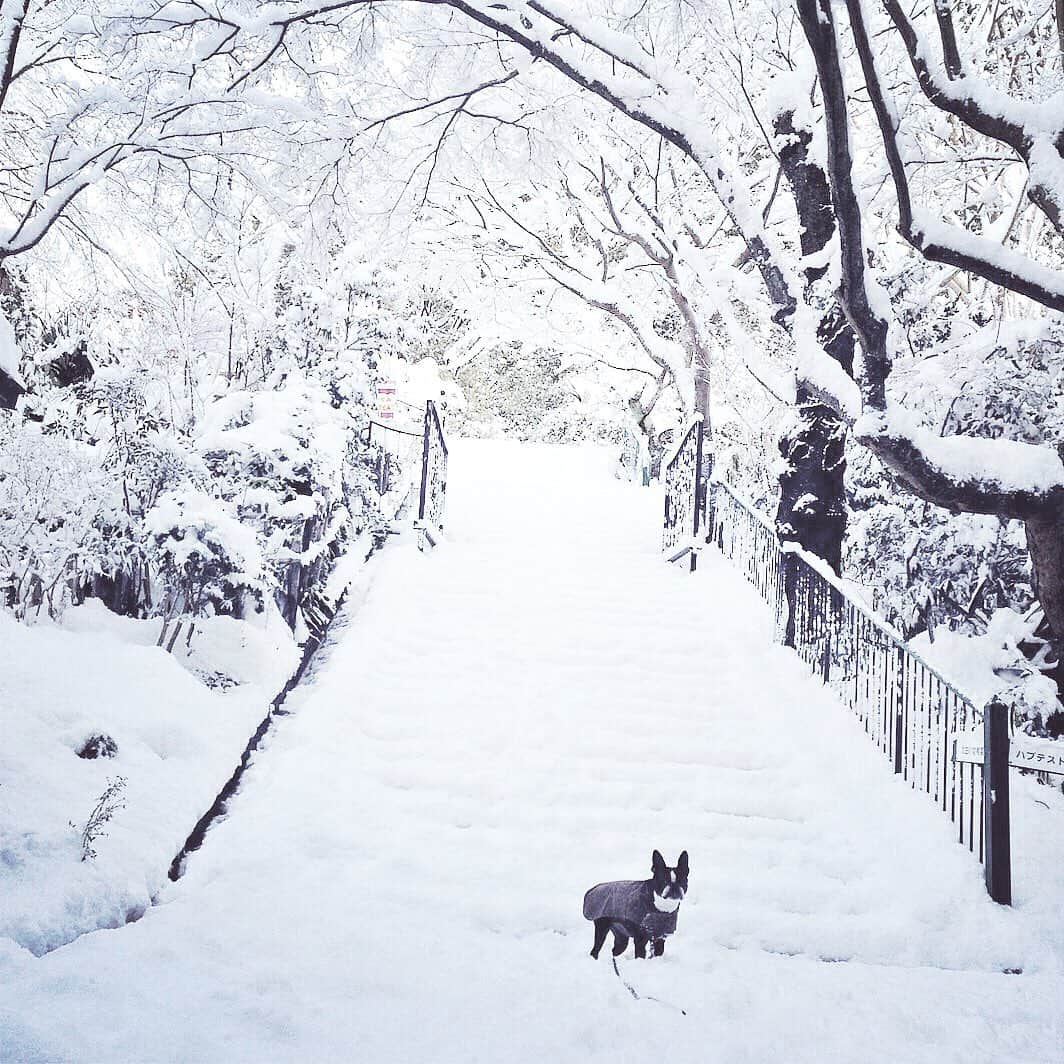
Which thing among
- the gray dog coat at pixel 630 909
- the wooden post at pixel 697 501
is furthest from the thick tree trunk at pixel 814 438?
the gray dog coat at pixel 630 909

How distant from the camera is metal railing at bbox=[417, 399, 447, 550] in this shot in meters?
9.91

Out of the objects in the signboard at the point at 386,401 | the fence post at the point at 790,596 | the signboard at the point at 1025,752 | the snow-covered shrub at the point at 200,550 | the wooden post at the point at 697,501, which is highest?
the signboard at the point at 386,401

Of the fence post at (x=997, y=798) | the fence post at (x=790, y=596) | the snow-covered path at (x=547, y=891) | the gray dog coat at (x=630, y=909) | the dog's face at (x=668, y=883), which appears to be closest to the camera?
the snow-covered path at (x=547, y=891)

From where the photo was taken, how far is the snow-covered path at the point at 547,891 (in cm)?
279

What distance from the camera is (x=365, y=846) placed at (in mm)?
4207

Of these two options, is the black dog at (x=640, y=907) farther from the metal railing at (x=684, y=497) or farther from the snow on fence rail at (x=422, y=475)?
the metal railing at (x=684, y=497)

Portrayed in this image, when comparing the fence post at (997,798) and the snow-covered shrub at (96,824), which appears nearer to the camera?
the snow-covered shrub at (96,824)

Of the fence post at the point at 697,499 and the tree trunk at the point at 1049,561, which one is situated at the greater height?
the fence post at the point at 697,499

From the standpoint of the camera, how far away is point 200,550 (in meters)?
5.27

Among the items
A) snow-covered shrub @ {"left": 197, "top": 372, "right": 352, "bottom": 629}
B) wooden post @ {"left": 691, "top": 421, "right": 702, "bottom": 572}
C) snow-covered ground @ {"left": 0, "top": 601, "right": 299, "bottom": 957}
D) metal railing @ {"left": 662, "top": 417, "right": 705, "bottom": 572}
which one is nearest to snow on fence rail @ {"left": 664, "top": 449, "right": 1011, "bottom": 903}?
wooden post @ {"left": 691, "top": 421, "right": 702, "bottom": 572}

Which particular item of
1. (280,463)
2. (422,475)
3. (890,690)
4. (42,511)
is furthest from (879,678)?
(422,475)

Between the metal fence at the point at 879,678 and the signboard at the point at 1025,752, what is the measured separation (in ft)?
0.65

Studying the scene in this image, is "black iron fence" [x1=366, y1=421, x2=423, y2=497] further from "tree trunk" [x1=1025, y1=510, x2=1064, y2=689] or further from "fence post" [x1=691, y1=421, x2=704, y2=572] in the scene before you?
"tree trunk" [x1=1025, y1=510, x2=1064, y2=689]

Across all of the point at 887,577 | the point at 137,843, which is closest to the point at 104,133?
the point at 137,843
